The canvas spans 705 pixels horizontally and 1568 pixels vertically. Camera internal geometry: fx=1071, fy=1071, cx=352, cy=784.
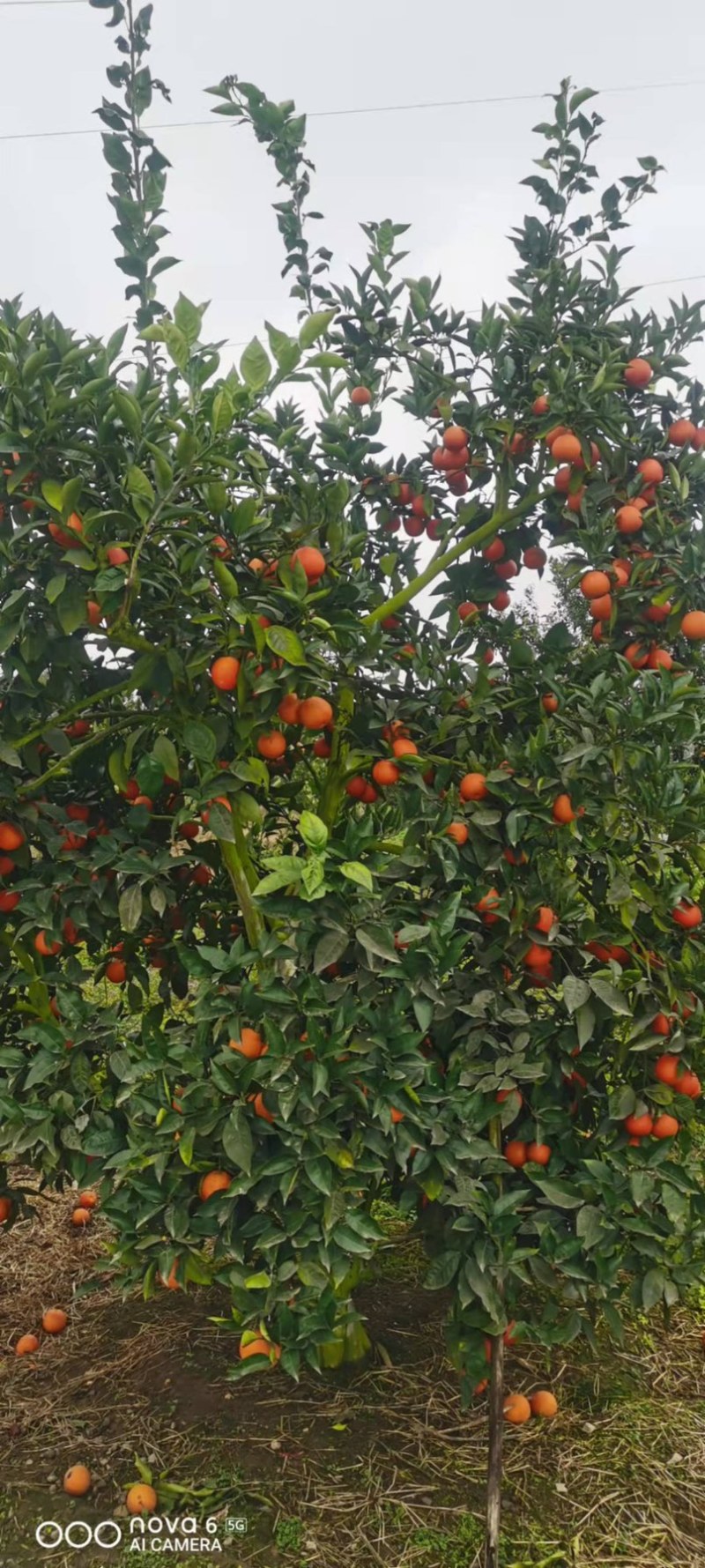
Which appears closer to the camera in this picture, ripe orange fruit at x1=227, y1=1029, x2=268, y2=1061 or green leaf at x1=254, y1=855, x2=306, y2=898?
green leaf at x1=254, y1=855, x2=306, y2=898

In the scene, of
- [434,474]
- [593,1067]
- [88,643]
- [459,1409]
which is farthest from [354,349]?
[459,1409]

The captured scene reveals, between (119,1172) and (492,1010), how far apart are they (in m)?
0.70

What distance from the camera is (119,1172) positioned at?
1791 mm

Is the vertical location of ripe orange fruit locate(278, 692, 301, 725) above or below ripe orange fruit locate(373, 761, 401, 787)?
above

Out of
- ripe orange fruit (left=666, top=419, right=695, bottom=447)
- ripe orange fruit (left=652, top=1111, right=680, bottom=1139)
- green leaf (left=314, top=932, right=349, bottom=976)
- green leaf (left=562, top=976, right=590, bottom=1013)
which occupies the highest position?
ripe orange fruit (left=666, top=419, right=695, bottom=447)

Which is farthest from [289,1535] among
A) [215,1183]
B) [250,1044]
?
[250,1044]

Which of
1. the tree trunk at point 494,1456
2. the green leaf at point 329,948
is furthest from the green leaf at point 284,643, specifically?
the tree trunk at point 494,1456

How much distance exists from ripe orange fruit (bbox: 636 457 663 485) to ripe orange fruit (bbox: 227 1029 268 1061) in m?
1.30

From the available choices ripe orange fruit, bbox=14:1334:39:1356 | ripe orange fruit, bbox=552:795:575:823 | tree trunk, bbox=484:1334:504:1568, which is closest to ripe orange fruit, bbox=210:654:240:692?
ripe orange fruit, bbox=552:795:575:823

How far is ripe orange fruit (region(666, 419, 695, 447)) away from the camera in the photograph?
7.15 feet

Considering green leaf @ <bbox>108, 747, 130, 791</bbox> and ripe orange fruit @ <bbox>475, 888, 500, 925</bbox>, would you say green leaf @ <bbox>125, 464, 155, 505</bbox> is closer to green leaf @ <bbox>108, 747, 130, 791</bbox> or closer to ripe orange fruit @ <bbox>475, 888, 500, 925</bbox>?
green leaf @ <bbox>108, 747, 130, 791</bbox>

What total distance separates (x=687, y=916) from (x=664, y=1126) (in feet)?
1.25

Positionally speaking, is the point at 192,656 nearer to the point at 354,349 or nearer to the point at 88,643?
the point at 88,643

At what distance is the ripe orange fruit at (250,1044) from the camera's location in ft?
5.51
